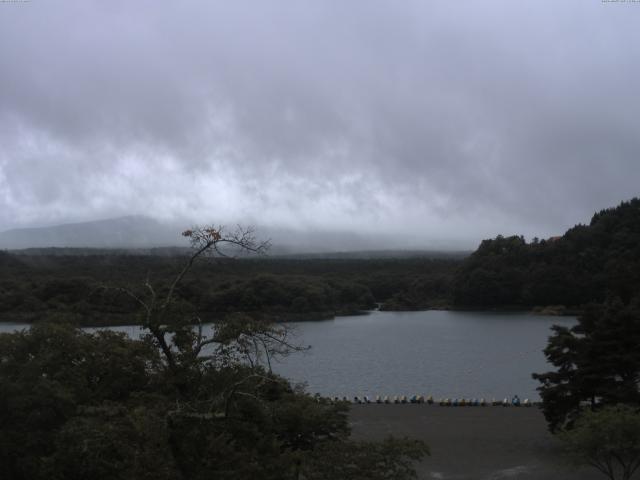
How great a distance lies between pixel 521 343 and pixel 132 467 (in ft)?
136

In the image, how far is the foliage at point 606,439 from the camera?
1238 centimetres

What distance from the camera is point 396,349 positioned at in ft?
142

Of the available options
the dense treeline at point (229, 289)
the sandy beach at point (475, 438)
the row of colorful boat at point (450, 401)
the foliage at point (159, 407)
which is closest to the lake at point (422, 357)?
the row of colorful boat at point (450, 401)

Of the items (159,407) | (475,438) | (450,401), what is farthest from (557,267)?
(159,407)

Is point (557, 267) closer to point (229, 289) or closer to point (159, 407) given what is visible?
point (229, 289)

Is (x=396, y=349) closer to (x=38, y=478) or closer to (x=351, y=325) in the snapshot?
(x=351, y=325)

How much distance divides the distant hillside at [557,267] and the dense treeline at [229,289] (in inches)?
264

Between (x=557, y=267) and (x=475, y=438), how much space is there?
5611cm

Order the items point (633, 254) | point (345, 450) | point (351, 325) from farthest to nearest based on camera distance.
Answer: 1. point (633, 254)
2. point (351, 325)
3. point (345, 450)

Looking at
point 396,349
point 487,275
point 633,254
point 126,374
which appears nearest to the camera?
point 126,374

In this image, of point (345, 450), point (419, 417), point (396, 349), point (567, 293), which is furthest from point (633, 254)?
point (345, 450)

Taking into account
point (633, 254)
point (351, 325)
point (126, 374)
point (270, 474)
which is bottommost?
point (351, 325)

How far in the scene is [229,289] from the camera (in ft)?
188

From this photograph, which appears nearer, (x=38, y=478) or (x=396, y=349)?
(x=38, y=478)
